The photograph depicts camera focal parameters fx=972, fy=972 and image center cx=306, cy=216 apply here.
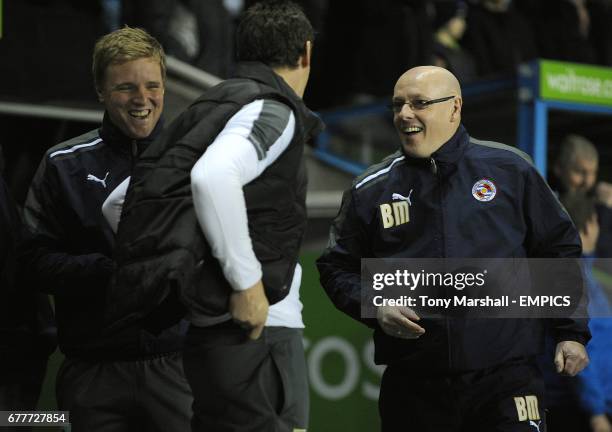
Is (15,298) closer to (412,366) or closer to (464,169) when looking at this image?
(412,366)

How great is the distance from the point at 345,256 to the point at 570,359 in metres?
0.86

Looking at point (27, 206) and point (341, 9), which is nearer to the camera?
point (27, 206)

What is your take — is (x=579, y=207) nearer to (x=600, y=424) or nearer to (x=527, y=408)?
(x=600, y=424)

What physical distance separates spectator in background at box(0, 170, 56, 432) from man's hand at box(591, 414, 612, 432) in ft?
8.66

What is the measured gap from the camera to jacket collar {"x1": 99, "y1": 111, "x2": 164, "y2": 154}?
3363 mm

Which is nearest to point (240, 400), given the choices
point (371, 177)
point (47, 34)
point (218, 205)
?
point (218, 205)

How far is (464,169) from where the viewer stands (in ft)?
11.2

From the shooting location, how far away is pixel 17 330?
3504 millimetres

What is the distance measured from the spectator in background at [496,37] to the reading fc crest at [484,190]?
197 inches

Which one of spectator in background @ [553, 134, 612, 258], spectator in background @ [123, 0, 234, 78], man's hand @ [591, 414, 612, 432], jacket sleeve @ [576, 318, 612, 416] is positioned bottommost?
man's hand @ [591, 414, 612, 432]

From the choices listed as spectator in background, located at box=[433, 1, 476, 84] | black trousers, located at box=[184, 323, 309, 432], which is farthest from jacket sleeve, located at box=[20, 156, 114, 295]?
spectator in background, located at box=[433, 1, 476, 84]

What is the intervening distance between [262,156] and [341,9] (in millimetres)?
6144

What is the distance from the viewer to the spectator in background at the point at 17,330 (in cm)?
346

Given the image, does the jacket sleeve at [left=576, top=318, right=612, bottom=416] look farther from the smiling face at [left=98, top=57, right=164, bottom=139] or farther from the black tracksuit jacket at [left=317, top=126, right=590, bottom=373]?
the smiling face at [left=98, top=57, right=164, bottom=139]
